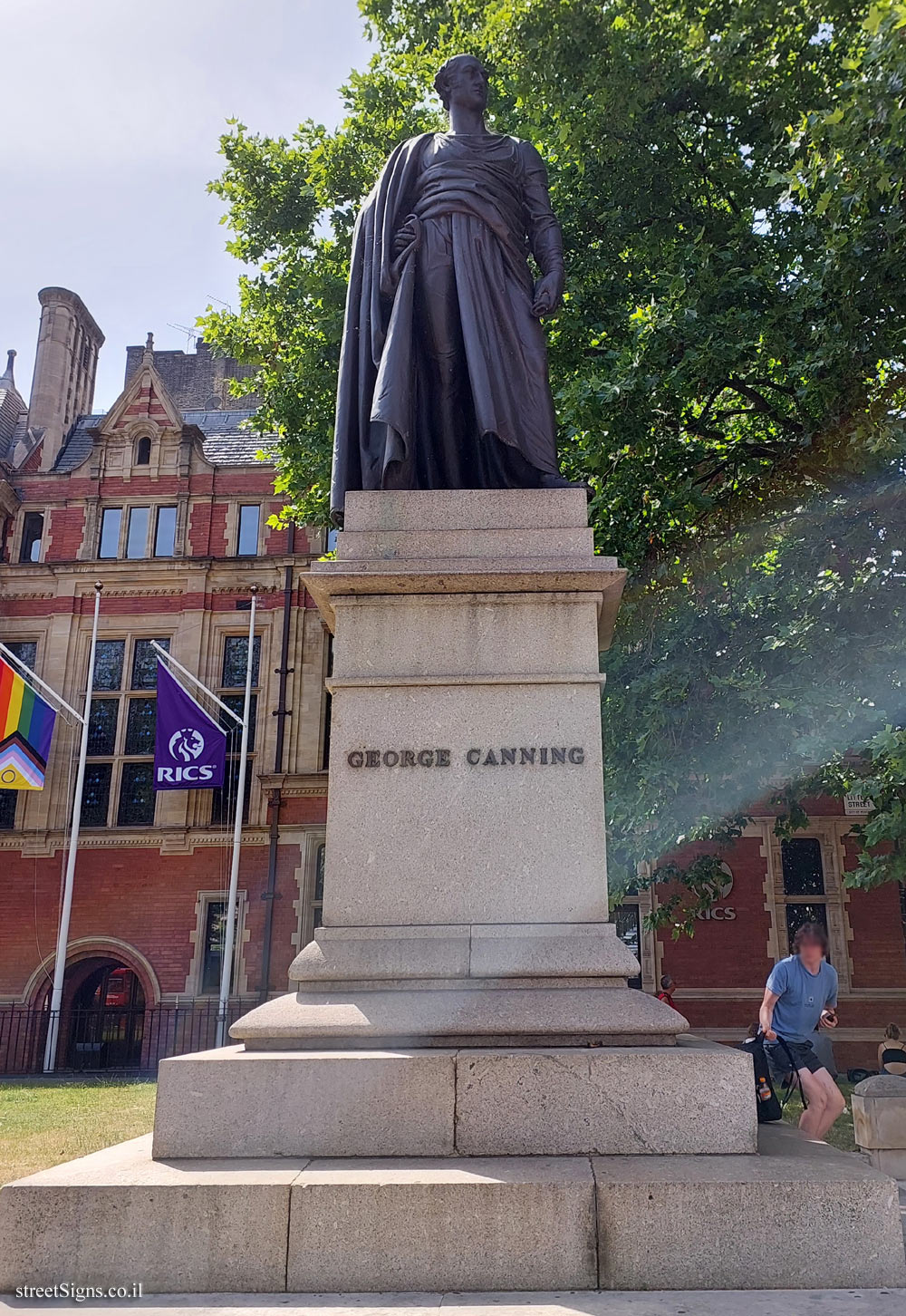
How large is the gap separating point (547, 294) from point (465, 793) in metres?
2.64

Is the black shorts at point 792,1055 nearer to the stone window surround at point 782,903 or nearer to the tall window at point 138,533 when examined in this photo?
the stone window surround at point 782,903

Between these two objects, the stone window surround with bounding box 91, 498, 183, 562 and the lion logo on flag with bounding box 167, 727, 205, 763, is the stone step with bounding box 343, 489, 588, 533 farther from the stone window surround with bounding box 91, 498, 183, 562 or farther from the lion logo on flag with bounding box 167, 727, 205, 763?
the stone window surround with bounding box 91, 498, 183, 562

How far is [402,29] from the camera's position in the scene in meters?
16.0

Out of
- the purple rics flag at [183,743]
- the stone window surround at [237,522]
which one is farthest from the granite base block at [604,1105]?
the stone window surround at [237,522]

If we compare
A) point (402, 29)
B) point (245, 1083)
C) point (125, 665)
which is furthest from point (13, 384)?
point (245, 1083)

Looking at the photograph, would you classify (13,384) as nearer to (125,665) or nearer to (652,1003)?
(125,665)

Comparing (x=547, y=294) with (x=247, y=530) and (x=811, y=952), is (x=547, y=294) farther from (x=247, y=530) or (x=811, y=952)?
(x=247, y=530)

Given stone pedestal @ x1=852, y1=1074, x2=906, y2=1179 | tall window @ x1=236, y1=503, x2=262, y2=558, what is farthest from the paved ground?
tall window @ x1=236, y1=503, x2=262, y2=558

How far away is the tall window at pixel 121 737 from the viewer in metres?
24.5

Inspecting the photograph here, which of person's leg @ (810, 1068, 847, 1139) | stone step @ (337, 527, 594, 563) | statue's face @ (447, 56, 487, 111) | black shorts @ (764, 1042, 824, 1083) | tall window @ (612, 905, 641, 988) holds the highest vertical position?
statue's face @ (447, 56, 487, 111)

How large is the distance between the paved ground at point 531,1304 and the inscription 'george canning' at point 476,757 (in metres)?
2.04

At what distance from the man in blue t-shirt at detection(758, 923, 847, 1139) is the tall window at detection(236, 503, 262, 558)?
21.4 m

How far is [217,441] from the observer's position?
2925 cm

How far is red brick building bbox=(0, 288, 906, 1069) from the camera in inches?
868
